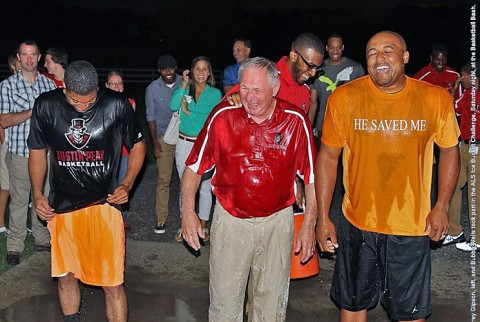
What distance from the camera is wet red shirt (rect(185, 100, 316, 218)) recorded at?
452 cm

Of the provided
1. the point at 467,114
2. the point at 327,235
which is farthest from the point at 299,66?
the point at 467,114

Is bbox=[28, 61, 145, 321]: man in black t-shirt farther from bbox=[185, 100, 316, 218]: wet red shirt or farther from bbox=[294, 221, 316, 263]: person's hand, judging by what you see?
bbox=[294, 221, 316, 263]: person's hand

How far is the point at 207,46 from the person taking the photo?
43438mm

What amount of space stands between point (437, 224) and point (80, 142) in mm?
2401

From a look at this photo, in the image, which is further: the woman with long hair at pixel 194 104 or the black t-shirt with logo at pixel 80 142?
the woman with long hair at pixel 194 104

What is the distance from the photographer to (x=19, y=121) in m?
6.74

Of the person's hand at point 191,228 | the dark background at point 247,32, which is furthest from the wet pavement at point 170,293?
the dark background at point 247,32

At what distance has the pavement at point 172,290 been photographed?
5961 millimetres

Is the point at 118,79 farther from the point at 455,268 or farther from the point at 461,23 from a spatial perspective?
the point at 461,23

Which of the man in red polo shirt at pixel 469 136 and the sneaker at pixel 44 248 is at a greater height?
the man in red polo shirt at pixel 469 136

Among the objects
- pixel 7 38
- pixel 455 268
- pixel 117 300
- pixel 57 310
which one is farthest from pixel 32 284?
pixel 7 38

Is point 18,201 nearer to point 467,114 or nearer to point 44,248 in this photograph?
point 44,248

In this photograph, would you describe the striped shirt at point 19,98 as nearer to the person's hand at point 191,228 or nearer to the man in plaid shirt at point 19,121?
the man in plaid shirt at point 19,121

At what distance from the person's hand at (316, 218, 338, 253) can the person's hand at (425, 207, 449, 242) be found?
1.99ft
